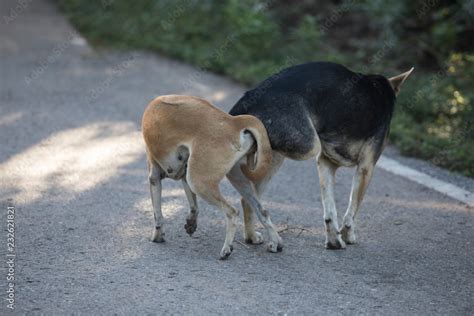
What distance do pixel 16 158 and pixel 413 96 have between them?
5.48 meters

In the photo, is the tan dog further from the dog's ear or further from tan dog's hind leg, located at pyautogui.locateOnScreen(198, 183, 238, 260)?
the dog's ear

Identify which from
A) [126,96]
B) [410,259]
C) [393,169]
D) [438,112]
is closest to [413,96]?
[438,112]

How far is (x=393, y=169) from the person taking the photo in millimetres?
8414

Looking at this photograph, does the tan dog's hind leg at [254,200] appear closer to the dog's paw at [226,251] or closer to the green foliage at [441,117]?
the dog's paw at [226,251]

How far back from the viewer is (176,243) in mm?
6082

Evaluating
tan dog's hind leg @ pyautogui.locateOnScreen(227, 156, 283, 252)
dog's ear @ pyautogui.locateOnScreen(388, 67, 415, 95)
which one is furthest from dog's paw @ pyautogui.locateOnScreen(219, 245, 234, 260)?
dog's ear @ pyautogui.locateOnScreen(388, 67, 415, 95)

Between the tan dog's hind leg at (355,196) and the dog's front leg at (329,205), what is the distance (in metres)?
0.13

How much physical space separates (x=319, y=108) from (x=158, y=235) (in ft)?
5.31

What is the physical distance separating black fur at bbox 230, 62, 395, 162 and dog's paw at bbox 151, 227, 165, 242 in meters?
1.11

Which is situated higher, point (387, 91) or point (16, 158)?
point (387, 91)


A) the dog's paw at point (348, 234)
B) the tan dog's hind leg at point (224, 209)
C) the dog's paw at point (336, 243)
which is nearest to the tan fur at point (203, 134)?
the tan dog's hind leg at point (224, 209)

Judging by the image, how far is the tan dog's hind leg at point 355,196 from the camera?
20.2 ft

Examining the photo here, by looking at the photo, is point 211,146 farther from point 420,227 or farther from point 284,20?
point 284,20

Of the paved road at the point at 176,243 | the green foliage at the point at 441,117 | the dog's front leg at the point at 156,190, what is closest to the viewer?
the paved road at the point at 176,243
